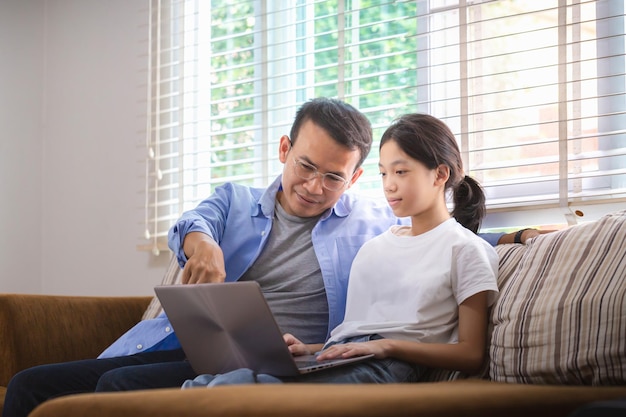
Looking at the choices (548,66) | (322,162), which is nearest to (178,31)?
(322,162)

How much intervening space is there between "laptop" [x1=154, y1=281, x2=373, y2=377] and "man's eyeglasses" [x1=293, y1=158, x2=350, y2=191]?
1.70ft

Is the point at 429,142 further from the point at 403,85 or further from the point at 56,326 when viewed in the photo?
the point at 56,326

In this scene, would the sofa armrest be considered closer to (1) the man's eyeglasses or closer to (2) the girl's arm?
(1) the man's eyeglasses

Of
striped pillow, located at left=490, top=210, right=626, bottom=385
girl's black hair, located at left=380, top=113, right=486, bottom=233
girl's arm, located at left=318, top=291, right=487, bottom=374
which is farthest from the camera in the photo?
girl's black hair, located at left=380, top=113, right=486, bottom=233

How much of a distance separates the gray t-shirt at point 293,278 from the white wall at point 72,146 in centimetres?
109

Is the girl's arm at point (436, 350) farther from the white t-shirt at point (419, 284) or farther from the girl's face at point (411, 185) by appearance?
the girl's face at point (411, 185)

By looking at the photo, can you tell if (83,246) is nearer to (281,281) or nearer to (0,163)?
(0,163)

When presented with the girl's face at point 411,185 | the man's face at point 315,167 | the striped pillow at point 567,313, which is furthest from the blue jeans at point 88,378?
the striped pillow at point 567,313

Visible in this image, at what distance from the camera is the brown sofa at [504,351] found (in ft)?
2.96

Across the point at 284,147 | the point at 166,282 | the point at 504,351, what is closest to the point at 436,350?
the point at 504,351

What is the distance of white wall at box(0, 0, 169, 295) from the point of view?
3178mm

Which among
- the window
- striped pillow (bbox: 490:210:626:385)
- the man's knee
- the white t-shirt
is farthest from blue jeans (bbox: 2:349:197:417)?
the window

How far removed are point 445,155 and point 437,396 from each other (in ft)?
3.25

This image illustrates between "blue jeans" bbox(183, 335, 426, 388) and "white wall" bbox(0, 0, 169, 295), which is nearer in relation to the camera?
"blue jeans" bbox(183, 335, 426, 388)
